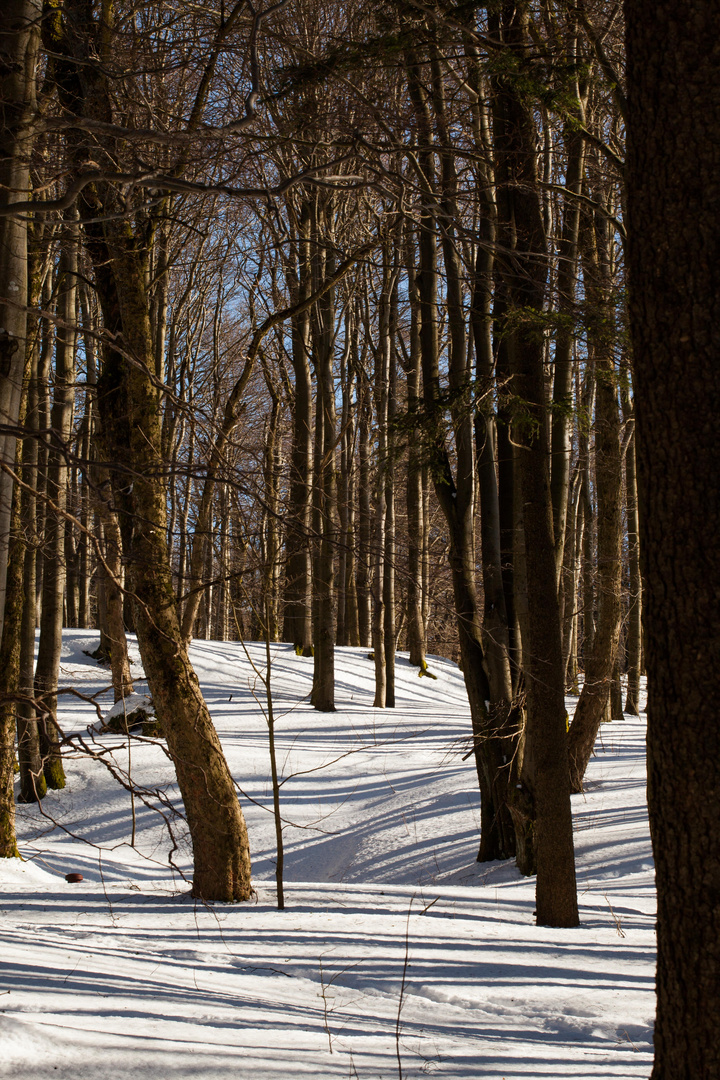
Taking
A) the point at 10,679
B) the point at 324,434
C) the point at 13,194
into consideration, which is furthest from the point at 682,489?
the point at 324,434

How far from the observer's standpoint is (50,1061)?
2807 millimetres

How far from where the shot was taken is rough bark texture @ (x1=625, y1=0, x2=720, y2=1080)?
219cm

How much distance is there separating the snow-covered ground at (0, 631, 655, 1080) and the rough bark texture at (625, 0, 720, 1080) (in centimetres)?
123

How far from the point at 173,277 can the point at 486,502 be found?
45.1 feet

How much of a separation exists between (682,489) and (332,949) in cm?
388

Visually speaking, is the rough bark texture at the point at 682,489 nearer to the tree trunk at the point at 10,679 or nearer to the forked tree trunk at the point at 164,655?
the forked tree trunk at the point at 164,655

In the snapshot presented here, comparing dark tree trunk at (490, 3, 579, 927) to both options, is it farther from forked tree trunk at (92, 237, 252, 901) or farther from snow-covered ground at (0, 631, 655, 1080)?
forked tree trunk at (92, 237, 252, 901)

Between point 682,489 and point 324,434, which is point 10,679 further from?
point 324,434

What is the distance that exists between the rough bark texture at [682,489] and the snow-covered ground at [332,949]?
1.23 m

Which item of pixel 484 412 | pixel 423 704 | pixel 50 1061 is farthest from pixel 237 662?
pixel 50 1061

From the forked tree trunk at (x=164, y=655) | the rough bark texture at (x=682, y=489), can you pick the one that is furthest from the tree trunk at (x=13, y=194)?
the rough bark texture at (x=682, y=489)

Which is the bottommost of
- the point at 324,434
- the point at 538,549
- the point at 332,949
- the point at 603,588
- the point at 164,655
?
the point at 332,949

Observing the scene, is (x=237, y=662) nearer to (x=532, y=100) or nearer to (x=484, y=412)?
(x=484, y=412)

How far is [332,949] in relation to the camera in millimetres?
4922
